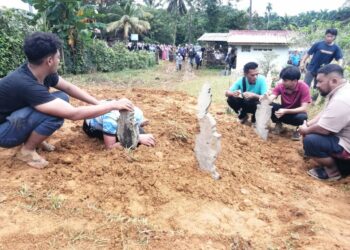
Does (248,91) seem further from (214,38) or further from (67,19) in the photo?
(214,38)

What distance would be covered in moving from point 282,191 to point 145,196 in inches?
52.5

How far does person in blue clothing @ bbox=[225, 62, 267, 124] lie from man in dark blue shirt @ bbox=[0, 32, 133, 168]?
92.1 inches

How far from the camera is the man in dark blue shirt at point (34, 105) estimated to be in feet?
9.02

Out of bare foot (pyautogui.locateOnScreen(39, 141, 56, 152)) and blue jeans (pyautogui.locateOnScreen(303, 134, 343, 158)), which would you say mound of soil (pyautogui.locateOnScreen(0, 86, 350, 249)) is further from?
blue jeans (pyautogui.locateOnScreen(303, 134, 343, 158))

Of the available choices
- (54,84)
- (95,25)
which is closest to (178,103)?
(54,84)

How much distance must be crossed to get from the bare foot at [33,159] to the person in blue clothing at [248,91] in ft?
9.50

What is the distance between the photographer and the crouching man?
4.46 m

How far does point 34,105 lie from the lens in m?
2.79

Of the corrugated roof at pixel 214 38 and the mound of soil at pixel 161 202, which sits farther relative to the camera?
the corrugated roof at pixel 214 38

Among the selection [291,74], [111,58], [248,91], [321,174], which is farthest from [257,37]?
[321,174]

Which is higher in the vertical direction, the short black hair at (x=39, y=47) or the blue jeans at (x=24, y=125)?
the short black hair at (x=39, y=47)

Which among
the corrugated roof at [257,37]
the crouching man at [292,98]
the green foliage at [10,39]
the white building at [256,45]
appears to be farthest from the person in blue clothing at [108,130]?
the corrugated roof at [257,37]

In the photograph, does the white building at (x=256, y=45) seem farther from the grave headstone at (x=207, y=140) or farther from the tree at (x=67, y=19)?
the grave headstone at (x=207, y=140)

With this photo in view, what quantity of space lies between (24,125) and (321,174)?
9.91ft
